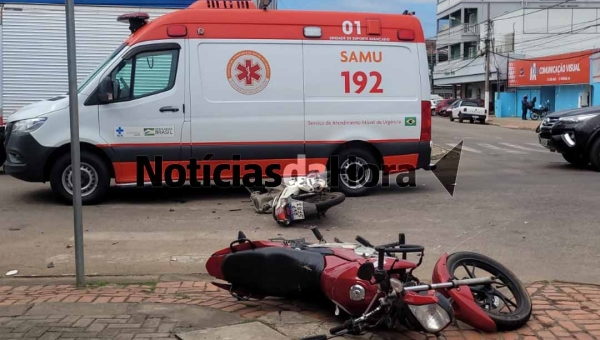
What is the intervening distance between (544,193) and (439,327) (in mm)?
7150

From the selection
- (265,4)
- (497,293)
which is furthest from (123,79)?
(497,293)

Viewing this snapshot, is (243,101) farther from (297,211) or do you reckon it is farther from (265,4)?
(297,211)

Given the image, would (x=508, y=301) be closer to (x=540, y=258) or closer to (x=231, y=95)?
(x=540, y=258)

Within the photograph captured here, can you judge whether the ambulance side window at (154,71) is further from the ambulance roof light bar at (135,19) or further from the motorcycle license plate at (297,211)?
the motorcycle license plate at (297,211)

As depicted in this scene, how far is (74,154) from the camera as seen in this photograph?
5.12m

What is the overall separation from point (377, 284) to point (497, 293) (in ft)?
3.52

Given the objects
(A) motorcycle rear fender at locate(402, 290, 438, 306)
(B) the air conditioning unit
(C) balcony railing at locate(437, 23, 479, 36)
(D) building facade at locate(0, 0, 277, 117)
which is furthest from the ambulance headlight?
(C) balcony railing at locate(437, 23, 479, 36)

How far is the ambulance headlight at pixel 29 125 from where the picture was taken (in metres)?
9.00

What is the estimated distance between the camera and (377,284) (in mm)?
4055

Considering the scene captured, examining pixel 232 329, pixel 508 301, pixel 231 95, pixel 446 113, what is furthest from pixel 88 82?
pixel 446 113

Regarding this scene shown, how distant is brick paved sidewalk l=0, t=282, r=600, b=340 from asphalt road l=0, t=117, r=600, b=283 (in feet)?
2.04

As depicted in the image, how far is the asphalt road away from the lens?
6371mm

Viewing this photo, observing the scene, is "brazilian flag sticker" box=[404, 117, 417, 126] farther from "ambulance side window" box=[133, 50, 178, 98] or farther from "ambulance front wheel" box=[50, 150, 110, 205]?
"ambulance front wheel" box=[50, 150, 110, 205]
